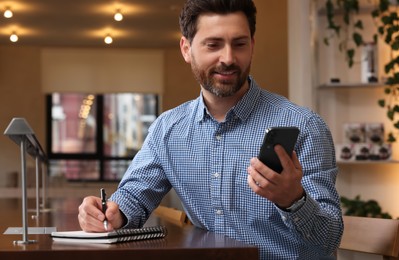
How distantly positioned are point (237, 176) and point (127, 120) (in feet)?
48.4

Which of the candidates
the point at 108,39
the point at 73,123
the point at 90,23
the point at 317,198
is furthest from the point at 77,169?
the point at 317,198

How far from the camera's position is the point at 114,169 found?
1609 centimetres

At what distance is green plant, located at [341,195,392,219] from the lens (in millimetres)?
5539

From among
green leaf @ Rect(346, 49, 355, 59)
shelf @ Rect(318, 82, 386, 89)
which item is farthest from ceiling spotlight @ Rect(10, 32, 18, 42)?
green leaf @ Rect(346, 49, 355, 59)

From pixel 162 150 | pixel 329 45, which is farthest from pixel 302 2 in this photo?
pixel 162 150

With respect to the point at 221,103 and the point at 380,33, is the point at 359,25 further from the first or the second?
the point at 221,103

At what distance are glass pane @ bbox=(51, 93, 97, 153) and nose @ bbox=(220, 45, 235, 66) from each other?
14.3 meters

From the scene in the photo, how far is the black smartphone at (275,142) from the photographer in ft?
5.18

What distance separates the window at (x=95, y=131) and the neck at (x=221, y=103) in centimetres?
1388

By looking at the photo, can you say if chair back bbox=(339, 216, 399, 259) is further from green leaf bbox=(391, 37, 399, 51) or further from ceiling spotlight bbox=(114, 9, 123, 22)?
ceiling spotlight bbox=(114, 9, 123, 22)

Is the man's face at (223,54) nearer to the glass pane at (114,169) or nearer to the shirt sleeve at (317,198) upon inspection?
the shirt sleeve at (317,198)

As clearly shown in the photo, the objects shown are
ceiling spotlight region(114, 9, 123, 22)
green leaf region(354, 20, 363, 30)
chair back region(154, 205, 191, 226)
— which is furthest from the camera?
ceiling spotlight region(114, 9, 123, 22)

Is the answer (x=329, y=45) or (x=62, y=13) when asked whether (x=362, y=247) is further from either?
(x=62, y=13)

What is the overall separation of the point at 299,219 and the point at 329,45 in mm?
4152
